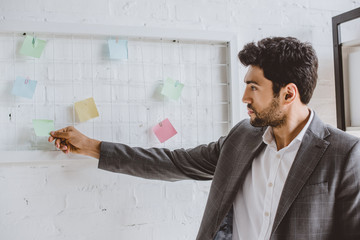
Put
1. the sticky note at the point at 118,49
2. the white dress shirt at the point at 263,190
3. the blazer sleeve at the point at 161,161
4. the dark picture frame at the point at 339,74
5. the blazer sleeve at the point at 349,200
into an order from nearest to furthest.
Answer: the blazer sleeve at the point at 349,200 < the white dress shirt at the point at 263,190 < the blazer sleeve at the point at 161,161 < the sticky note at the point at 118,49 < the dark picture frame at the point at 339,74

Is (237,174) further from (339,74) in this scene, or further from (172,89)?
(339,74)

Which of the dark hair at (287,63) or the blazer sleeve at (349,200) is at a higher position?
the dark hair at (287,63)

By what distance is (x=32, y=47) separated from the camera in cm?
129

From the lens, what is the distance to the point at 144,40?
1413 mm

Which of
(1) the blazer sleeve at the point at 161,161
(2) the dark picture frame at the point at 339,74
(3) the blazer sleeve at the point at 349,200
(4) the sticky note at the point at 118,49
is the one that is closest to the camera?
(3) the blazer sleeve at the point at 349,200

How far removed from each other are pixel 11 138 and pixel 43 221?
32cm

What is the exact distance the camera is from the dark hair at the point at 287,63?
1.19 m

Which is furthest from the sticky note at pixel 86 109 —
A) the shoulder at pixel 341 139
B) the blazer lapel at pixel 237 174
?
the shoulder at pixel 341 139

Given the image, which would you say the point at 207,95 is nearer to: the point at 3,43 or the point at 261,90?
the point at 261,90

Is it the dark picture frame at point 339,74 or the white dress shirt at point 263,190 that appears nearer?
the white dress shirt at point 263,190

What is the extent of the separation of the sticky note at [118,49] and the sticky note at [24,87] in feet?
1.00

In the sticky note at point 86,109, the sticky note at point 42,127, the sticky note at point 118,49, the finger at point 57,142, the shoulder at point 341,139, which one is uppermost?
the sticky note at point 118,49

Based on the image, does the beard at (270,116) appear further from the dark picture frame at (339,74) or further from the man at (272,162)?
the dark picture frame at (339,74)

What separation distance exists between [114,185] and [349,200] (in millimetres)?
825
